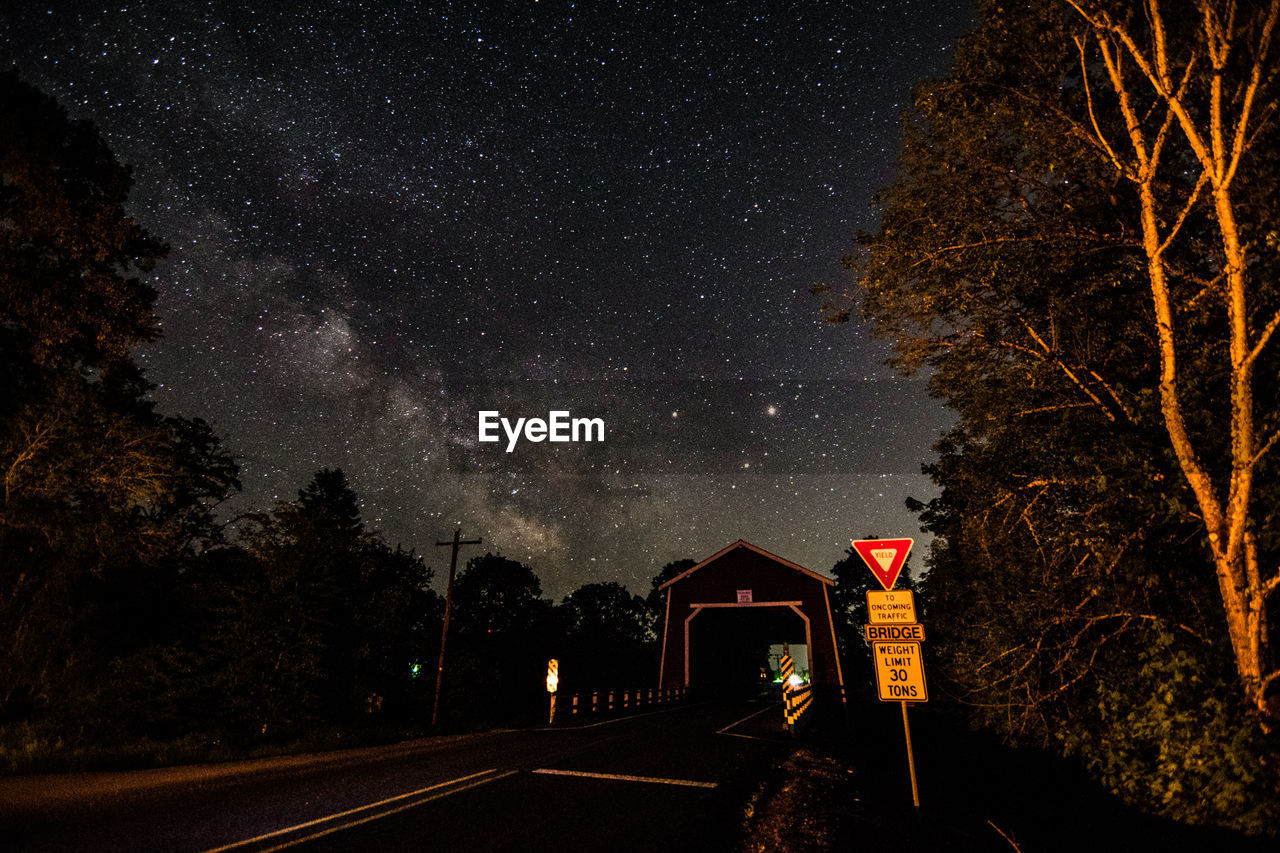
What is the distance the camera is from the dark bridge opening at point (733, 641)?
1487 inches

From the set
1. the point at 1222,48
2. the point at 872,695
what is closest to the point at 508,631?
the point at 872,695

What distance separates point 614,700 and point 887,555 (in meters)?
19.5

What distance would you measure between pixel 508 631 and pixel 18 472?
159ft

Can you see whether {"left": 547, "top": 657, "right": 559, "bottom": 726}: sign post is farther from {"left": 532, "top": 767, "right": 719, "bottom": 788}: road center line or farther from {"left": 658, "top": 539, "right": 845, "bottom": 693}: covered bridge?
{"left": 658, "top": 539, "right": 845, "bottom": 693}: covered bridge

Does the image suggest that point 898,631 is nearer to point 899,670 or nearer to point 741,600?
point 899,670

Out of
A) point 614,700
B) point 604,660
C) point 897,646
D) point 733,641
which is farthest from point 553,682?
point 604,660

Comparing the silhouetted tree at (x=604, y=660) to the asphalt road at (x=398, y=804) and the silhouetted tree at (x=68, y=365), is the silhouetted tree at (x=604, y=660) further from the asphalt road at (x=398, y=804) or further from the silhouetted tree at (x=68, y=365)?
the asphalt road at (x=398, y=804)

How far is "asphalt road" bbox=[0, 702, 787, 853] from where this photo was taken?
5.21 m

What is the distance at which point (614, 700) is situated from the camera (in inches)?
972

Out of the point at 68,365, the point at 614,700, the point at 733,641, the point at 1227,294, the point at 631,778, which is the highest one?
the point at 68,365

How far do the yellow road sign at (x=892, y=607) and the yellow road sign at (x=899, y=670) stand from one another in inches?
9.1

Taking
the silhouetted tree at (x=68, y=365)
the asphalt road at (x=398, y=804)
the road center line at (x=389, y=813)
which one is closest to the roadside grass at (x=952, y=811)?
the asphalt road at (x=398, y=804)

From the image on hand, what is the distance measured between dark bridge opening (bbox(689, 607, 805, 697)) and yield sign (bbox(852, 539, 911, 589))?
2879 cm

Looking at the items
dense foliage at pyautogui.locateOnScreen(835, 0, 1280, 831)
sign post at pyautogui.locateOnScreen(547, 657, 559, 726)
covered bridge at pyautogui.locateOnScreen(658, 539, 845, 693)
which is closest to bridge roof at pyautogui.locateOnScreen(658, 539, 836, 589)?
covered bridge at pyautogui.locateOnScreen(658, 539, 845, 693)
